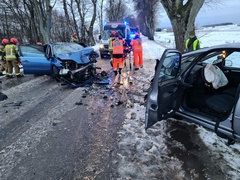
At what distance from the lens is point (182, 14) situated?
920 centimetres

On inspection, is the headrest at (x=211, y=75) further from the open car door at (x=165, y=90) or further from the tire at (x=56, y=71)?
the tire at (x=56, y=71)

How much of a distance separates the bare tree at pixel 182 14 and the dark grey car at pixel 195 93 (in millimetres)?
6115

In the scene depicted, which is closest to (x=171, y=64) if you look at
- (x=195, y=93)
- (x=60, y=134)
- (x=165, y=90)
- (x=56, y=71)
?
(x=165, y=90)

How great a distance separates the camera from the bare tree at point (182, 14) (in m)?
9.05

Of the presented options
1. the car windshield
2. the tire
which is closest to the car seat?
the tire

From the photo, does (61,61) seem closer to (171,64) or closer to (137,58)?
(137,58)

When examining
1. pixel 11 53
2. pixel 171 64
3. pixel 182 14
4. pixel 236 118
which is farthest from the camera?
pixel 11 53

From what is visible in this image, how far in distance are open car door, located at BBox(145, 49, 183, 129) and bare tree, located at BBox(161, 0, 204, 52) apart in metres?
6.72

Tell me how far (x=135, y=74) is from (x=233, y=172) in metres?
6.53

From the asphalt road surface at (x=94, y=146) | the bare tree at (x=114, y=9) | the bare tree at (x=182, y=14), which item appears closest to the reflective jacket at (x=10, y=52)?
the asphalt road surface at (x=94, y=146)

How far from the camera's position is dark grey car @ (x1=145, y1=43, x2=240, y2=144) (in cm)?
286

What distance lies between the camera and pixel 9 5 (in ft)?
78.6

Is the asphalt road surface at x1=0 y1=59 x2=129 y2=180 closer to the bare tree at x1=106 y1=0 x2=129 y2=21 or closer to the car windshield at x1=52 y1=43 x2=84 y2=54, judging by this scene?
the car windshield at x1=52 y1=43 x2=84 y2=54

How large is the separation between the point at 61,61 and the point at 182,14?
572 centimetres
